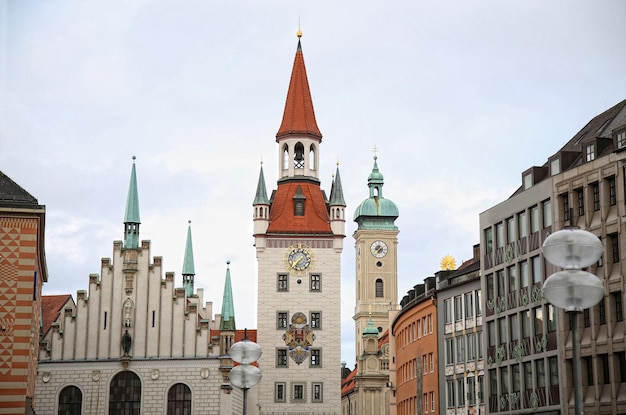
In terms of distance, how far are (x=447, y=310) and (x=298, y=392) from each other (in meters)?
25.7

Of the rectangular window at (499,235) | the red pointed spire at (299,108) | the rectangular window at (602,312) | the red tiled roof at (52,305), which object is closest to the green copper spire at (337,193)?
the red pointed spire at (299,108)

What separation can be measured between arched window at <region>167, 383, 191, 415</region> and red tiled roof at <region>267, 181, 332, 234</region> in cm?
2139

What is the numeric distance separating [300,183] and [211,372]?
25.6 metres

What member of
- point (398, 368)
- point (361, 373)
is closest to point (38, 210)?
point (398, 368)

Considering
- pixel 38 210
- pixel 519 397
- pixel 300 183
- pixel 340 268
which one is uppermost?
pixel 300 183

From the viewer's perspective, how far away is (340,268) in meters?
93.4

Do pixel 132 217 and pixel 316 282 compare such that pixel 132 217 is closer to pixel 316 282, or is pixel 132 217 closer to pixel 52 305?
pixel 316 282

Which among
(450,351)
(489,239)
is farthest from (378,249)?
(489,239)

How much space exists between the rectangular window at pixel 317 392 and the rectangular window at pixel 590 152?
45.7m

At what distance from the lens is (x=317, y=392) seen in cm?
9044

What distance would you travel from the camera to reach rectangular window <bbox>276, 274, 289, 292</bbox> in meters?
93.4

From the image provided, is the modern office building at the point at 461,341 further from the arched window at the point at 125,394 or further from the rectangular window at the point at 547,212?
the arched window at the point at 125,394

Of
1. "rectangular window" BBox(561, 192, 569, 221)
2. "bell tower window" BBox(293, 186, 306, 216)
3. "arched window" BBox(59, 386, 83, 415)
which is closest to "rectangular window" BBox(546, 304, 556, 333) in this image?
"rectangular window" BBox(561, 192, 569, 221)

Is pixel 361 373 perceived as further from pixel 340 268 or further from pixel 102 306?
pixel 102 306
